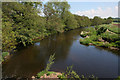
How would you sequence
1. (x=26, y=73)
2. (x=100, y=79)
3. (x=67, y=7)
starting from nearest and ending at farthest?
(x=100, y=79) < (x=26, y=73) < (x=67, y=7)

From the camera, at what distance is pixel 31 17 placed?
14867 millimetres

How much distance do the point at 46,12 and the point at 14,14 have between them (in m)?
17.6

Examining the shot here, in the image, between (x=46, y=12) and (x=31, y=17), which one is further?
(x=46, y=12)

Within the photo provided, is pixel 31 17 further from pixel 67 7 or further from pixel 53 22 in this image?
pixel 67 7

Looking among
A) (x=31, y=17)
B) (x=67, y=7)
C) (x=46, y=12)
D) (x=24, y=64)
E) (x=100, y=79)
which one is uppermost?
(x=67, y=7)

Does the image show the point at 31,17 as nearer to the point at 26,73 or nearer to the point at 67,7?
the point at 26,73

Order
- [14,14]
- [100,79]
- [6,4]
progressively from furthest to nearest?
[14,14]
[6,4]
[100,79]

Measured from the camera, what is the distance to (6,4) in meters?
12.4

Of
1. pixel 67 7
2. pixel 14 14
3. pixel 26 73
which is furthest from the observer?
pixel 67 7

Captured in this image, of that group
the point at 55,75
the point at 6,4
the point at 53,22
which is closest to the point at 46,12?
the point at 53,22

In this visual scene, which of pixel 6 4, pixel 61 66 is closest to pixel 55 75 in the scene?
pixel 61 66

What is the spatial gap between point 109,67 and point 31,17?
14701 mm

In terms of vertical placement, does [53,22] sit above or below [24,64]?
above

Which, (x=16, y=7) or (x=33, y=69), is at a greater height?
(x=16, y=7)
